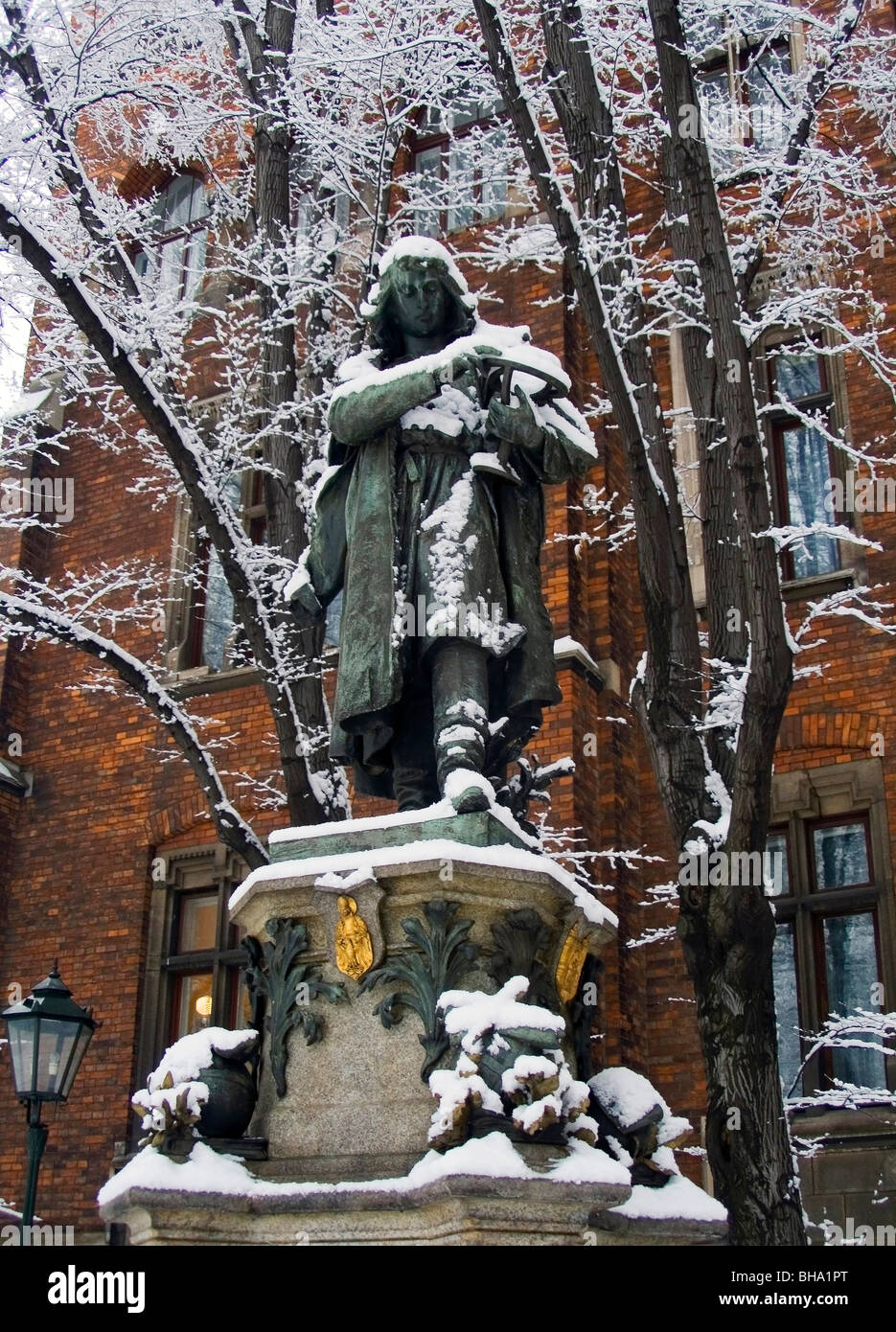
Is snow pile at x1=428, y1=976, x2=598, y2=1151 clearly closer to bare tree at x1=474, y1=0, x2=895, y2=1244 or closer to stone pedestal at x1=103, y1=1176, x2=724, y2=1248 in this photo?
stone pedestal at x1=103, y1=1176, x2=724, y2=1248

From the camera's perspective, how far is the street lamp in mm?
7371

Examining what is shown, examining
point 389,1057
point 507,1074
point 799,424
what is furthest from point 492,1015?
point 799,424

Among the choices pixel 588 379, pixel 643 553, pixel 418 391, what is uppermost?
pixel 588 379

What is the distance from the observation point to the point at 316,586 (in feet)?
16.8

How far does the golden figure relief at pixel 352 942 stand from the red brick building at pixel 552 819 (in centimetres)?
537

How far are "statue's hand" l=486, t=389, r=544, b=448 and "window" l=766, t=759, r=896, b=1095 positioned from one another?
5.94 metres

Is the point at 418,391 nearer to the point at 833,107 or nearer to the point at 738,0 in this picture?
the point at 738,0

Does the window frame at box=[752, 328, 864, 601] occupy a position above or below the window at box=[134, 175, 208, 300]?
below

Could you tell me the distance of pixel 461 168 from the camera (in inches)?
525

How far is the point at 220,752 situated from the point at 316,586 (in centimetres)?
737

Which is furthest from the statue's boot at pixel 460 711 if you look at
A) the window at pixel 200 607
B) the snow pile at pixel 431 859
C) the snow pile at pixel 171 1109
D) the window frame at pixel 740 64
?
the window at pixel 200 607

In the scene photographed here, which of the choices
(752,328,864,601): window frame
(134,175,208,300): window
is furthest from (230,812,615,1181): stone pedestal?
(134,175,208,300): window

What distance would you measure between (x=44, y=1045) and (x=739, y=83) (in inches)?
350
